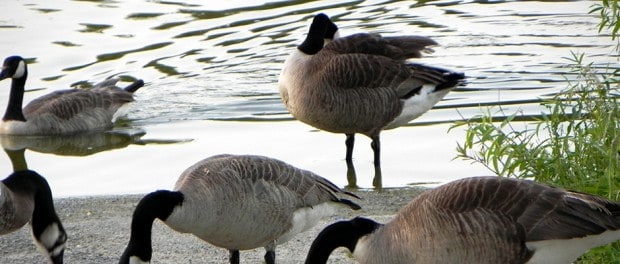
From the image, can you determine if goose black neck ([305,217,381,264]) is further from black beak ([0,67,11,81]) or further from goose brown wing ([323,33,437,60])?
black beak ([0,67,11,81])

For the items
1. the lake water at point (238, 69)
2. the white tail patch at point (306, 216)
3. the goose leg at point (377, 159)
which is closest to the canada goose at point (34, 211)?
the white tail patch at point (306, 216)

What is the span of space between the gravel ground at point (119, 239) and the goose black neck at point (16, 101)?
3.74 meters

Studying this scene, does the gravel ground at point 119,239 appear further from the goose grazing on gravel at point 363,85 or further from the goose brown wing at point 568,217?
the goose brown wing at point 568,217

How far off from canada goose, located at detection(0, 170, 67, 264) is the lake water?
3390mm

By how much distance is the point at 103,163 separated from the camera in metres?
13.3

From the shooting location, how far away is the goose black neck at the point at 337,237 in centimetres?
729

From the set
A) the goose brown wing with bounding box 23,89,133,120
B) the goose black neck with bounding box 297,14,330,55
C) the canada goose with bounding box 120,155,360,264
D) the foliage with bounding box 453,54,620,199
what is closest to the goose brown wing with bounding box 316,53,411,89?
the goose black neck with bounding box 297,14,330,55

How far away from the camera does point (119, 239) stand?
32.2 ft

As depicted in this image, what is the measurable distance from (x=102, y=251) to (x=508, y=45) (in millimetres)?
9992

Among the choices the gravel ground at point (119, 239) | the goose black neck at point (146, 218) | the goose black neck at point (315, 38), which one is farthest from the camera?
the goose black neck at point (315, 38)

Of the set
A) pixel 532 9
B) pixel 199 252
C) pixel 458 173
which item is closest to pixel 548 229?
pixel 199 252

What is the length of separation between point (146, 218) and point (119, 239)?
227 centimetres

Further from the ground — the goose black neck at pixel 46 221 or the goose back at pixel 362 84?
the goose black neck at pixel 46 221

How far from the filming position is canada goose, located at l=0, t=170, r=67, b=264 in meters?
7.96
